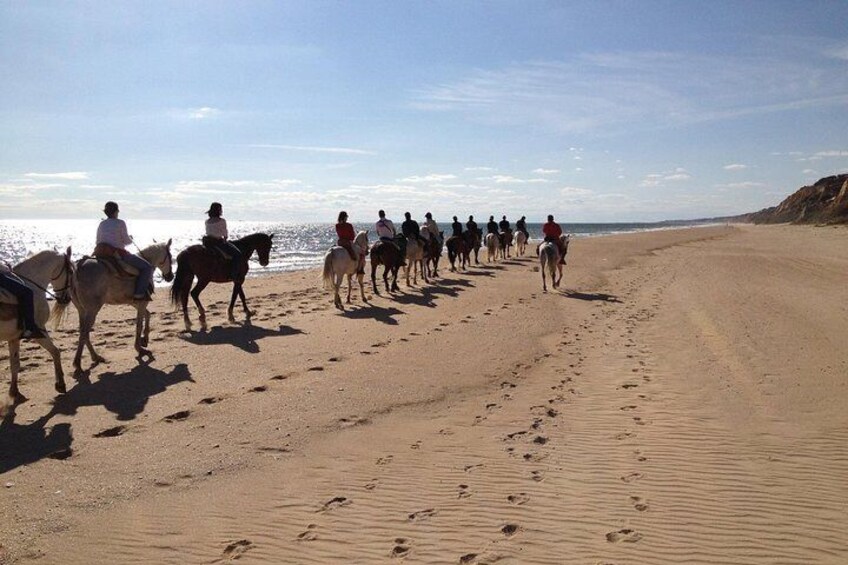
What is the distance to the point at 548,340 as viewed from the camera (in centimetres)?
1169

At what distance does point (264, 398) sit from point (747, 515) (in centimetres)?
571

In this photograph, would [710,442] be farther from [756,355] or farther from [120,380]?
[120,380]

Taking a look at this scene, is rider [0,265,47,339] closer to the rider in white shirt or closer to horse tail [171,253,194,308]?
horse tail [171,253,194,308]

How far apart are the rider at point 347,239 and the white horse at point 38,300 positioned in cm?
807

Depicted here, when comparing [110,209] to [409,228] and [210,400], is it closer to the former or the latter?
[210,400]

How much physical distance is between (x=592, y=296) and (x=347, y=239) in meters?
7.87

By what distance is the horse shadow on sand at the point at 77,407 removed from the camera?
596 cm

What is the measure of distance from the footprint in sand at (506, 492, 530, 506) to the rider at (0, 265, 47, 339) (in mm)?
6487

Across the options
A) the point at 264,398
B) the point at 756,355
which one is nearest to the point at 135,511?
the point at 264,398

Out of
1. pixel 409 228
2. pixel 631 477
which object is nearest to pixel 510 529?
pixel 631 477

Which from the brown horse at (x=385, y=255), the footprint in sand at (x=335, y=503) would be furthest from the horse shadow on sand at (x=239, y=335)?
the footprint in sand at (x=335, y=503)

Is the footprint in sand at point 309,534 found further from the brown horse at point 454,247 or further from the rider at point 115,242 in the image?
the brown horse at point 454,247

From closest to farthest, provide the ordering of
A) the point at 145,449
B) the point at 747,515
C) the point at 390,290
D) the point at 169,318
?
the point at 747,515
the point at 145,449
the point at 169,318
the point at 390,290

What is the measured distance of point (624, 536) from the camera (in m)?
4.46
